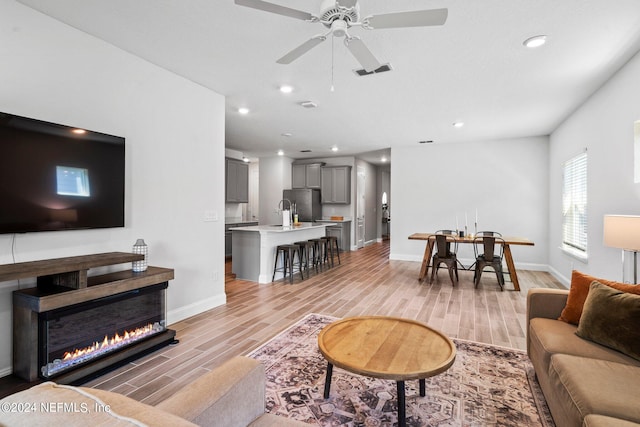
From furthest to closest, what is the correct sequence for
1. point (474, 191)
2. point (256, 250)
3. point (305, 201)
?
point (305, 201) < point (474, 191) < point (256, 250)

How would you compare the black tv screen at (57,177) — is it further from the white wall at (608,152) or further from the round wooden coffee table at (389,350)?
the white wall at (608,152)

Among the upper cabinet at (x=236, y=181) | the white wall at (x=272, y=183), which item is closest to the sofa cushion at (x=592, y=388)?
the upper cabinet at (x=236, y=181)

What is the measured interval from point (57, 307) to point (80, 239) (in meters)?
0.71

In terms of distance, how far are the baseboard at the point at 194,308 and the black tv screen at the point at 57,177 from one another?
1209 millimetres

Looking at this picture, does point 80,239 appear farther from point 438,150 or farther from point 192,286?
point 438,150

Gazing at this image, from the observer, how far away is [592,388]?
147 cm

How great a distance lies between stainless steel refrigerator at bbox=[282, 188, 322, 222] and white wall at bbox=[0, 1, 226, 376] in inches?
196

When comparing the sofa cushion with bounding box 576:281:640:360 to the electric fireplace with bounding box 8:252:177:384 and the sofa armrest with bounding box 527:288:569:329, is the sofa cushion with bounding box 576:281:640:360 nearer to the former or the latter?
the sofa armrest with bounding box 527:288:569:329

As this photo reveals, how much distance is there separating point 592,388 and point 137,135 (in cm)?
382

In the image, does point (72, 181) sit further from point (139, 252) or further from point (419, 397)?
point (419, 397)

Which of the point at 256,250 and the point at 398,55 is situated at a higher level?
the point at 398,55

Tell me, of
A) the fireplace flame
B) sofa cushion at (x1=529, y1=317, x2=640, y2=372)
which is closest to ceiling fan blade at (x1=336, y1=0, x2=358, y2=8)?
sofa cushion at (x1=529, y1=317, x2=640, y2=372)

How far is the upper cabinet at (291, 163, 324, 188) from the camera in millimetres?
9398

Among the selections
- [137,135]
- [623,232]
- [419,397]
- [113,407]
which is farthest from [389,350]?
[137,135]
